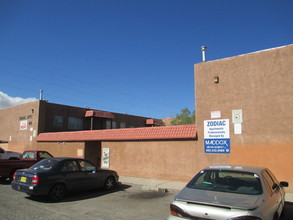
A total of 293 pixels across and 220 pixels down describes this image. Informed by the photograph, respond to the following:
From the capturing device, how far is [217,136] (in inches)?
486

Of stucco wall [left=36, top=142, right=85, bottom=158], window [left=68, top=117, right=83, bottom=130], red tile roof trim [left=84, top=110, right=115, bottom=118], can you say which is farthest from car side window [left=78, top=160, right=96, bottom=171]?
red tile roof trim [left=84, top=110, right=115, bottom=118]

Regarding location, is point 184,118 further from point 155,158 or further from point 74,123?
point 155,158

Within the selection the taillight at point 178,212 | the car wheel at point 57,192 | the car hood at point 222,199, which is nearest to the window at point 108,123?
the car wheel at point 57,192

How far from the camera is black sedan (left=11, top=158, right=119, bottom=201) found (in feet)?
27.4

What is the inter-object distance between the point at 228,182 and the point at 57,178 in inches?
238

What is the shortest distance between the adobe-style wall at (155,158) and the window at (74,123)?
13528mm

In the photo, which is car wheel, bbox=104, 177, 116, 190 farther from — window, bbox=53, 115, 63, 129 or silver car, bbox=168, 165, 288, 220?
window, bbox=53, 115, 63, 129

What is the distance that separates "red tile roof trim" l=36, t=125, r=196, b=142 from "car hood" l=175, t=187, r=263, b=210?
837 cm

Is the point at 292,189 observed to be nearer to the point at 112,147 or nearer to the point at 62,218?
the point at 62,218

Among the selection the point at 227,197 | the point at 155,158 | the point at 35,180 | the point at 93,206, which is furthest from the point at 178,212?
the point at 155,158

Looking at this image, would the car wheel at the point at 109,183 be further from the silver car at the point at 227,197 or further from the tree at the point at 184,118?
the tree at the point at 184,118

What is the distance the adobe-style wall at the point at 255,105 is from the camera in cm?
1073

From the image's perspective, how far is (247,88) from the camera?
1177 centimetres

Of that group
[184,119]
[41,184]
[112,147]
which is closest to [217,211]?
[41,184]
